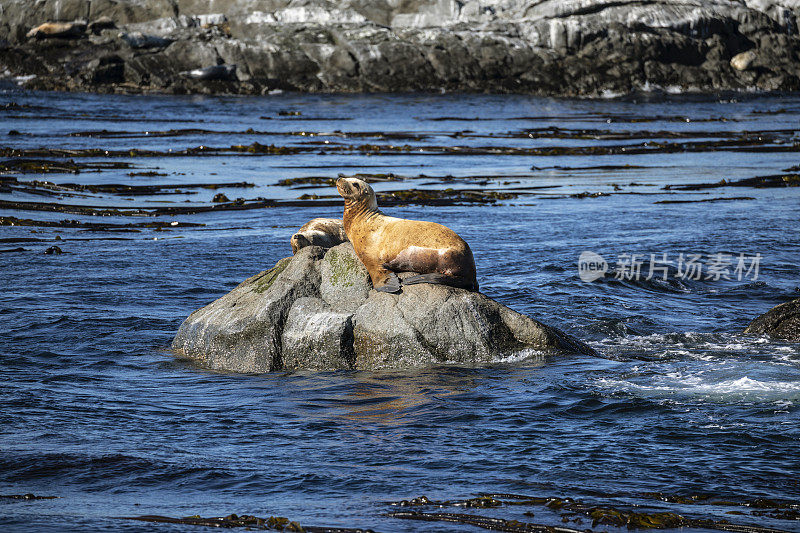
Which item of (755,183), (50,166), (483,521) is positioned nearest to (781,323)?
(483,521)

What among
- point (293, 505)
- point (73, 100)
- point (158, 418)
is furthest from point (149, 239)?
point (73, 100)

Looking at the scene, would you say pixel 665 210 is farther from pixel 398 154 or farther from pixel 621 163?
pixel 398 154

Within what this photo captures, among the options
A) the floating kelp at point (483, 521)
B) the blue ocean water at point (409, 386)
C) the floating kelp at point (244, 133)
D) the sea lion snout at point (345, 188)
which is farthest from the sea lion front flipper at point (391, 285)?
the floating kelp at point (244, 133)

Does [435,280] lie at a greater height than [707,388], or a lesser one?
greater

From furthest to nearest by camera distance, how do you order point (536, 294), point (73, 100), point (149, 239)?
1. point (73, 100)
2. point (149, 239)
3. point (536, 294)

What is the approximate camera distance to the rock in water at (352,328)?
898 cm

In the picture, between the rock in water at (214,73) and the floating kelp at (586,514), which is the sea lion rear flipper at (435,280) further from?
the rock in water at (214,73)

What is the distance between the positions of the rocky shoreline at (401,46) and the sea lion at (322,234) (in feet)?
134

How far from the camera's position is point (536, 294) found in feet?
42.1

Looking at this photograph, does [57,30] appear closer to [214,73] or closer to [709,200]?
[214,73]

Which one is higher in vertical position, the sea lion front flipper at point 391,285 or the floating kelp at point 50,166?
the floating kelp at point 50,166

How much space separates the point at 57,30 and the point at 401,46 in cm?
1921

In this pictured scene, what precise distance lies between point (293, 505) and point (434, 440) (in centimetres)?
154

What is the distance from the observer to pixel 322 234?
10500mm
